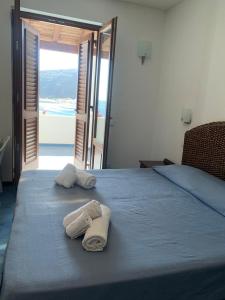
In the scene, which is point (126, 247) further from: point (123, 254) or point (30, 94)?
point (30, 94)

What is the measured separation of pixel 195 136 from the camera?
2.79m

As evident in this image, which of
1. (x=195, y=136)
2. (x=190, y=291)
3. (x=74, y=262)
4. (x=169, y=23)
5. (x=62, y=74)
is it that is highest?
(x=169, y=23)

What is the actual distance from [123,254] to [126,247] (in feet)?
0.22

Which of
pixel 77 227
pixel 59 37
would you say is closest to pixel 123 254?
pixel 77 227

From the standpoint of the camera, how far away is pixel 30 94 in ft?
12.1

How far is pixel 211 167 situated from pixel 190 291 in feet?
5.03

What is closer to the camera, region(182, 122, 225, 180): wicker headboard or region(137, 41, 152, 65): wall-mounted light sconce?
region(182, 122, 225, 180): wicker headboard

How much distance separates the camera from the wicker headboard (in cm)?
244

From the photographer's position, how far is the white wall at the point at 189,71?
2627 millimetres

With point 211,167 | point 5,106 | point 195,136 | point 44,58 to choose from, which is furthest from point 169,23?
point 44,58

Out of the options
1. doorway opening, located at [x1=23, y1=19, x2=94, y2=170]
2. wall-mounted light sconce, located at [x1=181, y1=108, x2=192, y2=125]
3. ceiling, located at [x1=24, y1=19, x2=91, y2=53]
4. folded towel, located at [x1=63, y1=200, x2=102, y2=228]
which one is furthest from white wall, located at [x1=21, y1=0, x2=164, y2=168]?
folded towel, located at [x1=63, y1=200, x2=102, y2=228]

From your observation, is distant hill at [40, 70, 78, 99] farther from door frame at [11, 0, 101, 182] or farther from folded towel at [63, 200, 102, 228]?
folded towel at [63, 200, 102, 228]

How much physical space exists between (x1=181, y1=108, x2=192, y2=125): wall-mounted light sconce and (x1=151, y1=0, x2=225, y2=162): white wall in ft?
0.19

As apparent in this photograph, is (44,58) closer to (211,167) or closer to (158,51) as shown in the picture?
(158,51)
